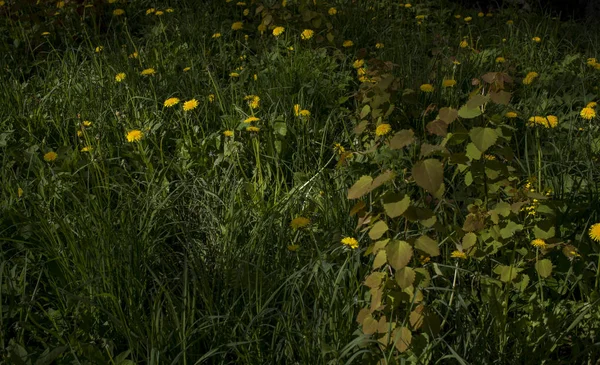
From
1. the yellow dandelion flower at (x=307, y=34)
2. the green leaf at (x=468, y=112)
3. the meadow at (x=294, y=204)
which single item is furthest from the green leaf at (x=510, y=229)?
the yellow dandelion flower at (x=307, y=34)

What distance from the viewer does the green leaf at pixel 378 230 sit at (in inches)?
64.6

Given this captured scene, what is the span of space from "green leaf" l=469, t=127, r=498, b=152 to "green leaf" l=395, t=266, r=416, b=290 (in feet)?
1.31

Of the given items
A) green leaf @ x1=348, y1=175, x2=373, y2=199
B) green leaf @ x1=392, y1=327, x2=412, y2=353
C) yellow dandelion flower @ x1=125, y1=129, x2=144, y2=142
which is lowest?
yellow dandelion flower @ x1=125, y1=129, x2=144, y2=142

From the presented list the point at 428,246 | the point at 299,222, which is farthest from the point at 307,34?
the point at 428,246

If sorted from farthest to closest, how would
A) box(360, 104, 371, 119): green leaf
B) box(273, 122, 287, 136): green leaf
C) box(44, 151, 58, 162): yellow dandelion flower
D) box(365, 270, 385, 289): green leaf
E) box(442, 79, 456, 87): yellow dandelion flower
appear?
box(442, 79, 456, 87): yellow dandelion flower → box(273, 122, 287, 136): green leaf → box(44, 151, 58, 162): yellow dandelion flower → box(360, 104, 371, 119): green leaf → box(365, 270, 385, 289): green leaf

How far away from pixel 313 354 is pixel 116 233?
775 mm

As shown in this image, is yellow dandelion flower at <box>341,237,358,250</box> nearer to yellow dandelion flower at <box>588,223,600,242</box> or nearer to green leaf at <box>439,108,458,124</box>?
green leaf at <box>439,108,458,124</box>

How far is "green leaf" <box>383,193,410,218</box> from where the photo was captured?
62.5 inches

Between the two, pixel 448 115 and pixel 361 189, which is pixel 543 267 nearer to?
pixel 448 115

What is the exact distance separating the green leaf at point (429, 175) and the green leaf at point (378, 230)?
140mm

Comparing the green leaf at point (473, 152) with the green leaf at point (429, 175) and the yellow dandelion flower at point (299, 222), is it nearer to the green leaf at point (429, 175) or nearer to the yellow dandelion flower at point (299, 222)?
the green leaf at point (429, 175)

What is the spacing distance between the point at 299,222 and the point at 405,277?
0.66m

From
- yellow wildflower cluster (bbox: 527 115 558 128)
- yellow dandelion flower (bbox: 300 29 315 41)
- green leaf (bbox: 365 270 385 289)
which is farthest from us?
yellow dandelion flower (bbox: 300 29 315 41)

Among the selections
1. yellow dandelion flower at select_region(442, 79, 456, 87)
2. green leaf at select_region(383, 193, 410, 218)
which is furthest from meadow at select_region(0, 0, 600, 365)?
yellow dandelion flower at select_region(442, 79, 456, 87)
